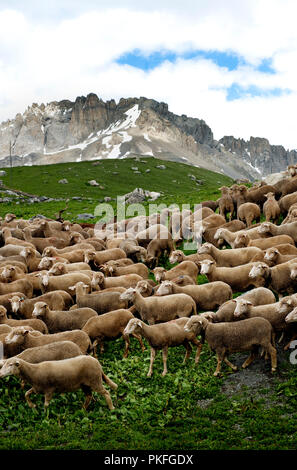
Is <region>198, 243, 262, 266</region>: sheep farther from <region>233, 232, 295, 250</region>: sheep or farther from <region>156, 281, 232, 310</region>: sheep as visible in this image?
<region>156, 281, 232, 310</region>: sheep

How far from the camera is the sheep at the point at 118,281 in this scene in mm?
17266

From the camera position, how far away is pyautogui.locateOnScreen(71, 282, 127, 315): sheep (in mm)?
15422

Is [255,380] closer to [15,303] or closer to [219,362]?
[219,362]

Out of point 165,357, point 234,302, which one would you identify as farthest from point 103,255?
point 165,357

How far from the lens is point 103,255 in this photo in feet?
71.2

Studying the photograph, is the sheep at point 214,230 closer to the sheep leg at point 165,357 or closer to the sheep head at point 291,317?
the sheep leg at point 165,357

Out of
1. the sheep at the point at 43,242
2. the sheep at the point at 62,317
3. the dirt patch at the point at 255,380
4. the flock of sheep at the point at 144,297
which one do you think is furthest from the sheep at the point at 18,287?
the dirt patch at the point at 255,380

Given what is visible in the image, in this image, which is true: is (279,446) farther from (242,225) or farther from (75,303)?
(242,225)

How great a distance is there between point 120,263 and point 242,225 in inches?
262

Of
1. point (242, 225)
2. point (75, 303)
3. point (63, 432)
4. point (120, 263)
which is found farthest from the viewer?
point (242, 225)

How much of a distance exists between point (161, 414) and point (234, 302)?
14.1 feet
